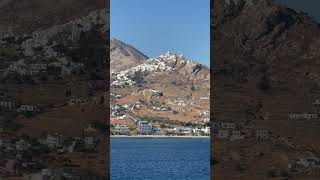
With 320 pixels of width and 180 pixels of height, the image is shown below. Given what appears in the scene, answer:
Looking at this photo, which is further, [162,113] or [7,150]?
[162,113]

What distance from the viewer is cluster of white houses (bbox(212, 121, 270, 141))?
1132 centimetres

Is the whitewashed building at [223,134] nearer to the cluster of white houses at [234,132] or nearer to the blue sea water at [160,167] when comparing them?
the cluster of white houses at [234,132]

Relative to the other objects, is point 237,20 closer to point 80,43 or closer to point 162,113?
point 80,43

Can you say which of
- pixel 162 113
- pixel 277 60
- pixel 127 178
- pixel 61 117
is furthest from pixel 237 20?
pixel 162 113

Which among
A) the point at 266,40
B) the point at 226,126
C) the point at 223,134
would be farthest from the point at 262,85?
the point at 223,134

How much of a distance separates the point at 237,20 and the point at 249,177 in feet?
9.45

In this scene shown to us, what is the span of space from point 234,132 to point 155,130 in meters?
102

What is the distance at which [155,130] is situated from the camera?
114 meters

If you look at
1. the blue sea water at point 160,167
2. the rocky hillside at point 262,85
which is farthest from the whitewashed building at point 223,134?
the blue sea water at point 160,167

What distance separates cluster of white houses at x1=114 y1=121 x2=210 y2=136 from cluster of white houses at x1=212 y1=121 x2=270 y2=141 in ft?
319

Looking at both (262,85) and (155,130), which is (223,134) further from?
(155,130)

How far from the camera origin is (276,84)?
11.4m

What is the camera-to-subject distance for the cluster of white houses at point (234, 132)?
1132 cm

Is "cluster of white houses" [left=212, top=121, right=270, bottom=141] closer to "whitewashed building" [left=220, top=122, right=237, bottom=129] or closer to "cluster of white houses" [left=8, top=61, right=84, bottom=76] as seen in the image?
"whitewashed building" [left=220, top=122, right=237, bottom=129]
